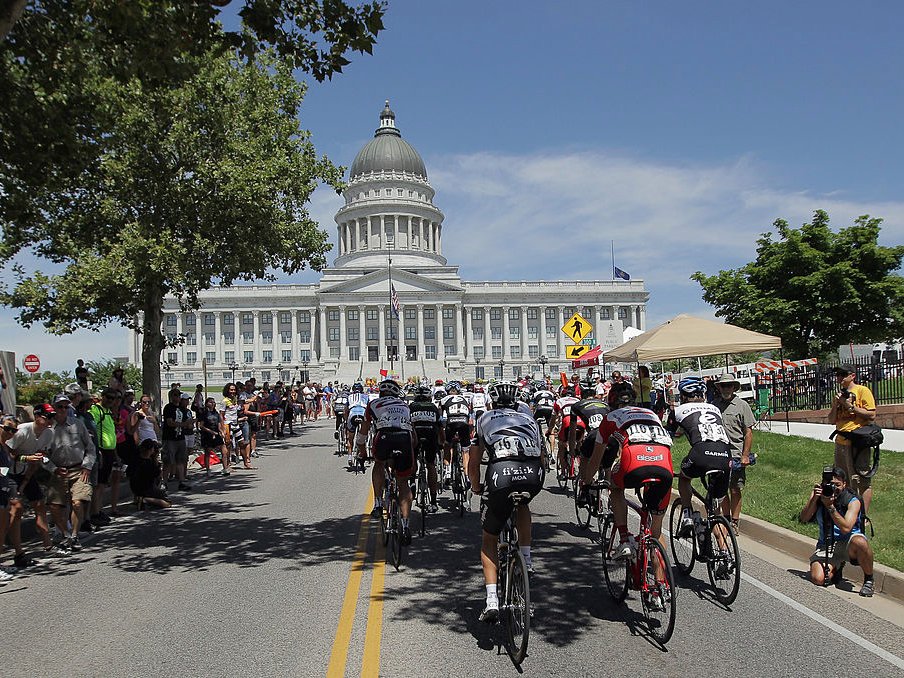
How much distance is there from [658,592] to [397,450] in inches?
147

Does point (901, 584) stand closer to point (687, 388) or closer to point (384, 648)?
point (687, 388)

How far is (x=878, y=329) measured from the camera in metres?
38.9

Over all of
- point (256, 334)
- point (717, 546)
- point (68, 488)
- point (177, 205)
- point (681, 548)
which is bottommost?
point (681, 548)

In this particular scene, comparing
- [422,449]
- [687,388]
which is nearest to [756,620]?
[687,388]

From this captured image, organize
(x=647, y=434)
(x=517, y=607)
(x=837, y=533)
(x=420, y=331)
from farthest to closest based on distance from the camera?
(x=420, y=331), (x=837, y=533), (x=647, y=434), (x=517, y=607)

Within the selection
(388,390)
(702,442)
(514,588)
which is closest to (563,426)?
(388,390)

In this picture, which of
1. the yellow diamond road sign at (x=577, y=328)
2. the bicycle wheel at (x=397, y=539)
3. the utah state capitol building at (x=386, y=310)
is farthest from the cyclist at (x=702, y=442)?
the utah state capitol building at (x=386, y=310)

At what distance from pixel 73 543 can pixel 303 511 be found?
3.37m

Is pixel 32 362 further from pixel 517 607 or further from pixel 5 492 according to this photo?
pixel 517 607

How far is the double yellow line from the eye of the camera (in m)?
5.33

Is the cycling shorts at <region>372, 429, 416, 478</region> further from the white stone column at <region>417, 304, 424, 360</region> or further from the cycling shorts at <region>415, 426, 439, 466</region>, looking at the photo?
the white stone column at <region>417, 304, 424, 360</region>

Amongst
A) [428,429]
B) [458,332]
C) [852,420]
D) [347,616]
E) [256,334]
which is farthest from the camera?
[256,334]

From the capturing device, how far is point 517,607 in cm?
539

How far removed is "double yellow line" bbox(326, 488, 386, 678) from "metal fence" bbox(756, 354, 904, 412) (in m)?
15.4
